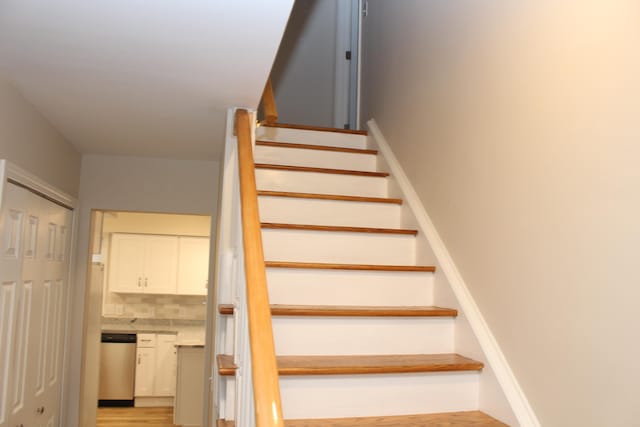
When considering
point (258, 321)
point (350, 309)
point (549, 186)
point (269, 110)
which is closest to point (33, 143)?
point (269, 110)

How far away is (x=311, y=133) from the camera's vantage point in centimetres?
363

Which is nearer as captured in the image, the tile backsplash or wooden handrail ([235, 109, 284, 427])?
wooden handrail ([235, 109, 284, 427])

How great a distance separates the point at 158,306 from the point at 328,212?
506 cm

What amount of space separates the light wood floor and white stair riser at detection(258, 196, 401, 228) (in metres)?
4.10

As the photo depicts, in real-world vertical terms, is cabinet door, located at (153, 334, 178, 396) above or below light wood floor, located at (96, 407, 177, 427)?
above

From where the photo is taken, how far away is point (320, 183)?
122 inches

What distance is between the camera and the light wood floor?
5816 millimetres

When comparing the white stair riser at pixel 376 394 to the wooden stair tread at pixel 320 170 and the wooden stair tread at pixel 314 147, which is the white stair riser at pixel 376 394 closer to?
the wooden stair tread at pixel 320 170

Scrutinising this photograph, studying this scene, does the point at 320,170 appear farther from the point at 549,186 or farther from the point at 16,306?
the point at 16,306

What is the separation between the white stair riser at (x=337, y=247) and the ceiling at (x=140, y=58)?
67 centimetres

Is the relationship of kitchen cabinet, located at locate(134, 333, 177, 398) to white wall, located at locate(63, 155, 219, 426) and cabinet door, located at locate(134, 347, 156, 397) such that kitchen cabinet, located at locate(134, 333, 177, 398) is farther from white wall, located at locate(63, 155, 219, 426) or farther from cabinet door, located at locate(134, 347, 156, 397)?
white wall, located at locate(63, 155, 219, 426)


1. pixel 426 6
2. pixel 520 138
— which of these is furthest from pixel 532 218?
pixel 426 6

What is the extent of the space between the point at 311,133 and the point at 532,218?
2.12 metres

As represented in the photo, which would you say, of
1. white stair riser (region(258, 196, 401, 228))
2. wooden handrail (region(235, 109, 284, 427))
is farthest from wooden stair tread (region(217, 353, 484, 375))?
white stair riser (region(258, 196, 401, 228))
